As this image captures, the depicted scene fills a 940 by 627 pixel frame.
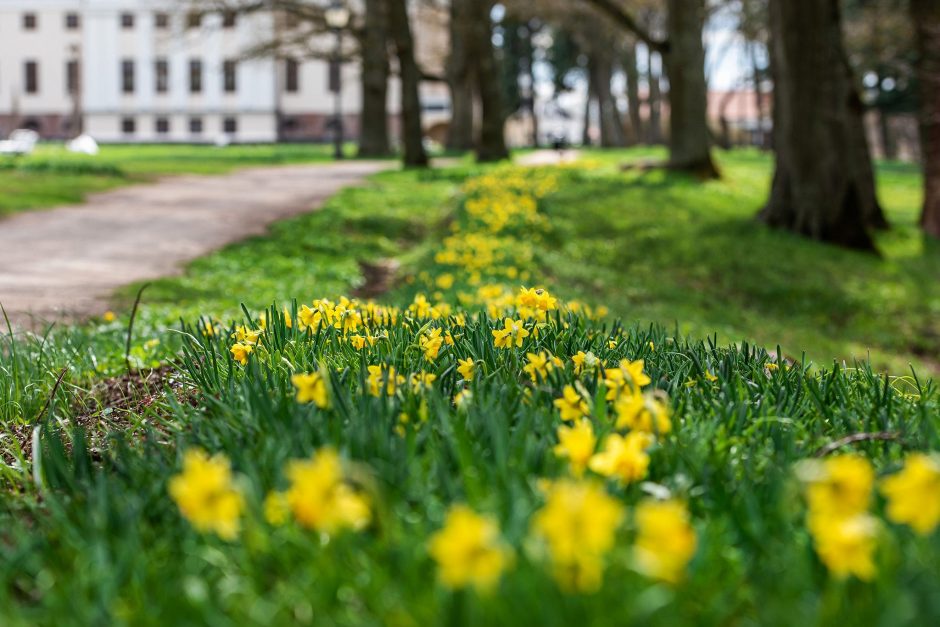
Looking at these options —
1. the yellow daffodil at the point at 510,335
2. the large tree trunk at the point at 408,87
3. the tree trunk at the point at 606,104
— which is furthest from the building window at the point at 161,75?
the yellow daffodil at the point at 510,335

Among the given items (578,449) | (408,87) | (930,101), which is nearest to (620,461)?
(578,449)

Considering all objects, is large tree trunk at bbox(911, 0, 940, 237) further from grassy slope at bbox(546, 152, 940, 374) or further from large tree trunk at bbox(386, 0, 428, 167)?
large tree trunk at bbox(386, 0, 428, 167)

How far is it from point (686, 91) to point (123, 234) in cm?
1216

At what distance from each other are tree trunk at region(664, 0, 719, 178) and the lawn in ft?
56.6

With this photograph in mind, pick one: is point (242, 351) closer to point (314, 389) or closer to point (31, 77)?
point (314, 389)

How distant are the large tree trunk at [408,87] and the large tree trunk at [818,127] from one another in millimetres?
14317

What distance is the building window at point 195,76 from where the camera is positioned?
257 ft

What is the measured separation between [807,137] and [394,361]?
45.5 feet

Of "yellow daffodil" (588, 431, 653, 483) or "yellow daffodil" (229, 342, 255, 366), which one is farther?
"yellow daffodil" (229, 342, 255, 366)

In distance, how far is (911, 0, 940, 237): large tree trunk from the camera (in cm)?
1906

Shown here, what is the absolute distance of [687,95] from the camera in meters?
21.9

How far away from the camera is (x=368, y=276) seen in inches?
473

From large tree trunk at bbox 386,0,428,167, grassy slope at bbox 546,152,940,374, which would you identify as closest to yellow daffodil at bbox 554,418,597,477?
grassy slope at bbox 546,152,940,374

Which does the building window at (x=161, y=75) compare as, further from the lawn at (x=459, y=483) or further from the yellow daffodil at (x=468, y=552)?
the yellow daffodil at (x=468, y=552)
